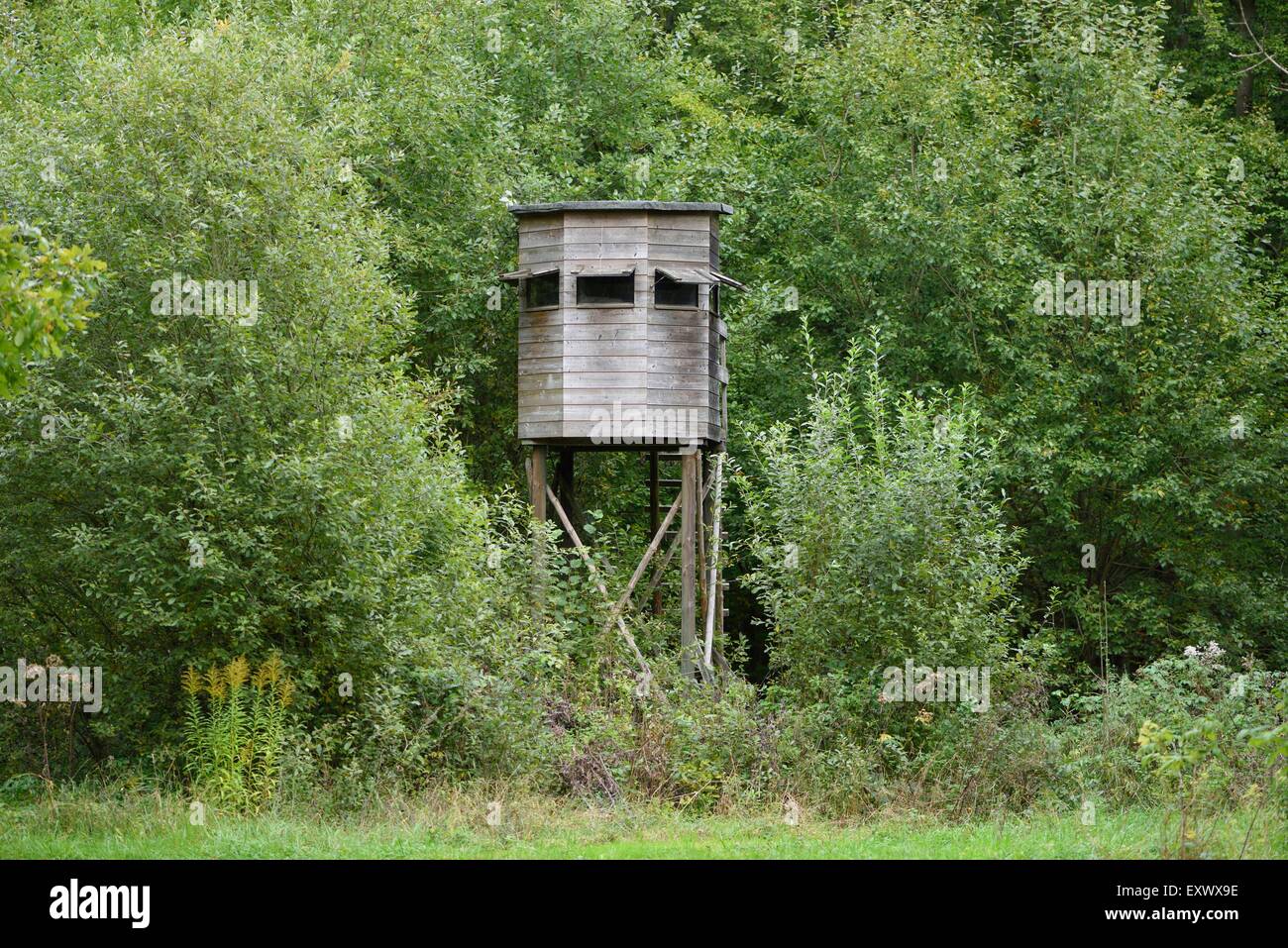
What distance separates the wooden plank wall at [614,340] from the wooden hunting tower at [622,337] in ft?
0.04

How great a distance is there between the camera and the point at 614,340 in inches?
759

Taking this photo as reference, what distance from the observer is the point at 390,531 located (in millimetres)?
14102

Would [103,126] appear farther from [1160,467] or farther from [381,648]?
[1160,467]

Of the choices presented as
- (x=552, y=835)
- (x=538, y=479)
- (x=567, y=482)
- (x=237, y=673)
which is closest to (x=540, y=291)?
(x=538, y=479)

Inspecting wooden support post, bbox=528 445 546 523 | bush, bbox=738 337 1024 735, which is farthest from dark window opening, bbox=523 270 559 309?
bush, bbox=738 337 1024 735

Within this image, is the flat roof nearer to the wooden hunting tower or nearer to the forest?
the wooden hunting tower

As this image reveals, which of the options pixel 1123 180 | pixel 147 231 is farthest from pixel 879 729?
pixel 1123 180

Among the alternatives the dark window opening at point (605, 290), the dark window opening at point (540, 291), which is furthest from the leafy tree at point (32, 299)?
the dark window opening at point (540, 291)

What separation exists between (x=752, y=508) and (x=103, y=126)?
26.7ft

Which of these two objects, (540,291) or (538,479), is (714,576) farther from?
(540,291)

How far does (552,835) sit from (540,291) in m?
9.77

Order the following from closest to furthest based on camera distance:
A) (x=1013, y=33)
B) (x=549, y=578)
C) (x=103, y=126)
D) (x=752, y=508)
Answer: (x=103, y=126)
(x=549, y=578)
(x=752, y=508)
(x=1013, y=33)

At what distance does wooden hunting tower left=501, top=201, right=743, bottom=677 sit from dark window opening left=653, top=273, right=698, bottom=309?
0.04 ft

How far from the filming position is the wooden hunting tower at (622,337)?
19.2m
